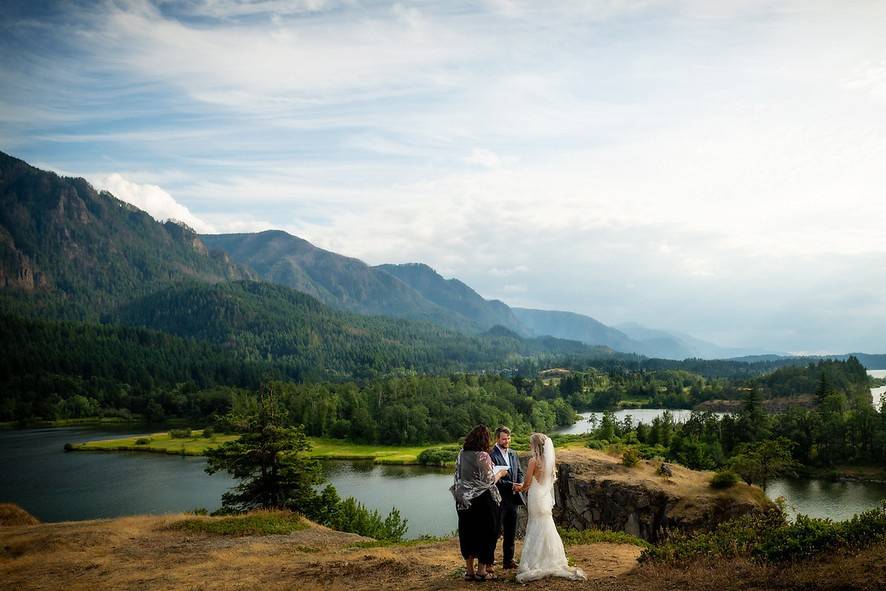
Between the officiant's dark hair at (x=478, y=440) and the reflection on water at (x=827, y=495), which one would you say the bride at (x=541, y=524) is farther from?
the reflection on water at (x=827, y=495)

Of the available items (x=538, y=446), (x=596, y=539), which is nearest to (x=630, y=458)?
(x=596, y=539)

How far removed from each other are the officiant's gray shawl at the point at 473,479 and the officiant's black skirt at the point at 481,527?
0.14 meters

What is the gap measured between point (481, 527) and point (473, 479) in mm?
1215

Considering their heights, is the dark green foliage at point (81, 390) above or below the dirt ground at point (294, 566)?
below

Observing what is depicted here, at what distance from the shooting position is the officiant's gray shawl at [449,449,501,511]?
12.7 m

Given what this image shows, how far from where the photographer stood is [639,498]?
25.2 m

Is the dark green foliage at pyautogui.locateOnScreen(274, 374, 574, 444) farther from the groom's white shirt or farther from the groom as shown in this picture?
the groom's white shirt

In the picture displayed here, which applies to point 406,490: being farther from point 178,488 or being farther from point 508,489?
point 508,489

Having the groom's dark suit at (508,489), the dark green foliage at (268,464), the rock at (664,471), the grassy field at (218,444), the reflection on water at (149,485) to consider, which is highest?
the groom's dark suit at (508,489)

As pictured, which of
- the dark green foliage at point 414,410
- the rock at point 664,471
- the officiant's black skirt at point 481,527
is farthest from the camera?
the dark green foliage at point 414,410

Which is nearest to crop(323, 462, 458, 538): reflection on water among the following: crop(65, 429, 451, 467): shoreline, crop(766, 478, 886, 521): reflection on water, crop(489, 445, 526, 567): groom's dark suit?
crop(65, 429, 451, 467): shoreline

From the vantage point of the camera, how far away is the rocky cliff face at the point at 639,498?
23.1m

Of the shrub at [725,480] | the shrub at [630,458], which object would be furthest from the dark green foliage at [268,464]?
the shrub at [725,480]

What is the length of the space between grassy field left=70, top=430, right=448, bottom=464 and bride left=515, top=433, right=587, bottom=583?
85.9 meters
